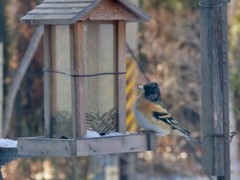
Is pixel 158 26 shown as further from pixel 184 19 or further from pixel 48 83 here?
pixel 48 83

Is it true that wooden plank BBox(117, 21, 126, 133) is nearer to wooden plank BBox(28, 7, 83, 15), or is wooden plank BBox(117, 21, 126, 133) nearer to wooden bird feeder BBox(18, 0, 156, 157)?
wooden bird feeder BBox(18, 0, 156, 157)

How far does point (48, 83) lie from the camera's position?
4.48 m

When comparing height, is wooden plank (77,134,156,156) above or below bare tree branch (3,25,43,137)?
below

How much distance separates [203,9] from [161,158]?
26.2 feet

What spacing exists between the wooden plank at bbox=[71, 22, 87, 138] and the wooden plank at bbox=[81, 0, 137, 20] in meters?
0.09

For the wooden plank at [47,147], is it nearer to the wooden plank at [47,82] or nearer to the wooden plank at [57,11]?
the wooden plank at [47,82]

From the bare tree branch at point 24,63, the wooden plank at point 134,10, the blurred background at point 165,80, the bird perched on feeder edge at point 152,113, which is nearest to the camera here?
the wooden plank at point 134,10

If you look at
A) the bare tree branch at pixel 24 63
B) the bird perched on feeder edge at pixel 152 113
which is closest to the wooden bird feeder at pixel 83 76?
the bird perched on feeder edge at pixel 152 113

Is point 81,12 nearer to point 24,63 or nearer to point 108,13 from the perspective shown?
point 108,13

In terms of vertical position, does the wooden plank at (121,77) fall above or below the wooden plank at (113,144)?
above

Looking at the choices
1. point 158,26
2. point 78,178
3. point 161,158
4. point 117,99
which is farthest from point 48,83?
point 158,26

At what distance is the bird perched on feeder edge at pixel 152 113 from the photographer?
4895mm

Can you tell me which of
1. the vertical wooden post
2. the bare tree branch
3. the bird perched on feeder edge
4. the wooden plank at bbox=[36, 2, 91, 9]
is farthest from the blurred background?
the wooden plank at bbox=[36, 2, 91, 9]

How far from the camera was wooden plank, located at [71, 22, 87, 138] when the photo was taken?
167 inches
